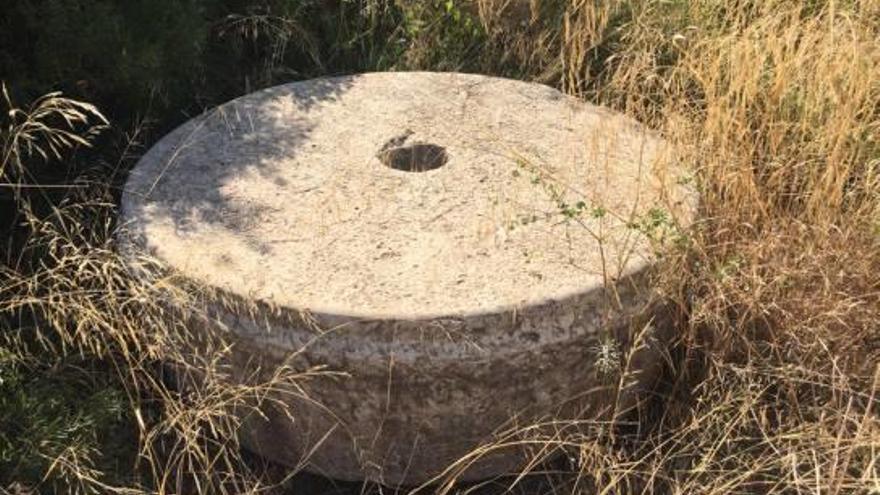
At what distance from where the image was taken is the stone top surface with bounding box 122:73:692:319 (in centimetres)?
238

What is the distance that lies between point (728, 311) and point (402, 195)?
3.10 ft

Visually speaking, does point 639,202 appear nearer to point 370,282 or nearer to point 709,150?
point 709,150

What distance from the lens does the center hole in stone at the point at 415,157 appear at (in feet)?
9.81

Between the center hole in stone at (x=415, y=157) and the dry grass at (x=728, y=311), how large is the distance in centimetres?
64

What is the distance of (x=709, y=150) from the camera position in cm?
288

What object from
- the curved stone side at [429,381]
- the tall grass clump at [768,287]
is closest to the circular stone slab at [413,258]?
the curved stone side at [429,381]

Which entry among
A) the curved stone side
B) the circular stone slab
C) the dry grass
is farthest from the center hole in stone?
the curved stone side

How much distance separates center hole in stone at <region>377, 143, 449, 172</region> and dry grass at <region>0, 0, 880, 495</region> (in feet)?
2.09

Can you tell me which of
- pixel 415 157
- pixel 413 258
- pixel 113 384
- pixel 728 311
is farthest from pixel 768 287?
pixel 113 384

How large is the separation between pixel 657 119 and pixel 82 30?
184 centimetres

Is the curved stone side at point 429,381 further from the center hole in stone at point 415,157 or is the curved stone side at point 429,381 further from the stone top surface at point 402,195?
the center hole in stone at point 415,157

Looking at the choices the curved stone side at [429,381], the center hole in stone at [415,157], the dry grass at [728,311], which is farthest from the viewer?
the center hole in stone at [415,157]

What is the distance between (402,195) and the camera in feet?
8.94

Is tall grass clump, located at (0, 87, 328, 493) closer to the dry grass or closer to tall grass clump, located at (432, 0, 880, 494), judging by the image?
the dry grass
